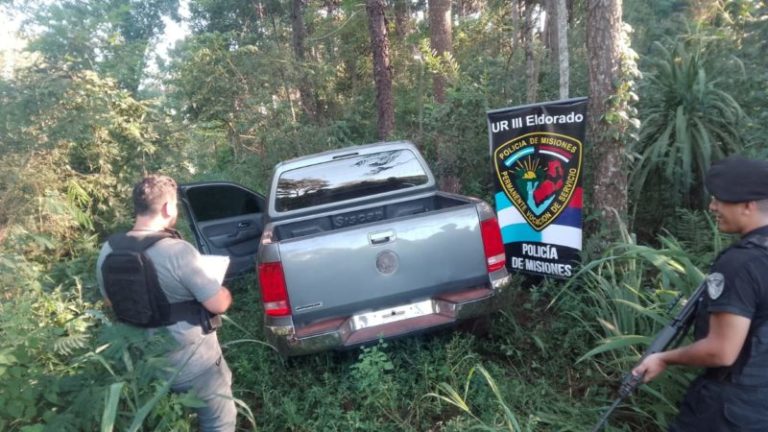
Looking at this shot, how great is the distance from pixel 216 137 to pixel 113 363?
33.7ft

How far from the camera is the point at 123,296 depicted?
2.44 metres

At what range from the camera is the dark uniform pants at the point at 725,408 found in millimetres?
1748

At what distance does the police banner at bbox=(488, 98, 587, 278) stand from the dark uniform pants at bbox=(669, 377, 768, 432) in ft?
A: 7.01

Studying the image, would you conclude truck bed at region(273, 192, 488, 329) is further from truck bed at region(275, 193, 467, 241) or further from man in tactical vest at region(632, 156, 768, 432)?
man in tactical vest at region(632, 156, 768, 432)

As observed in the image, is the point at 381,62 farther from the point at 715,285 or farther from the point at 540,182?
the point at 715,285

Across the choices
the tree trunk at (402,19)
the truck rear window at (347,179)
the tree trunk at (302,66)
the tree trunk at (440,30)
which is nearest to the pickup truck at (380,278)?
the truck rear window at (347,179)

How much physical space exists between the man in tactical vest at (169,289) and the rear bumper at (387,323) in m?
0.66

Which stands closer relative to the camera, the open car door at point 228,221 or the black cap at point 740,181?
the black cap at point 740,181

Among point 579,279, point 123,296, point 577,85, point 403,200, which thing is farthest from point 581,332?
point 577,85

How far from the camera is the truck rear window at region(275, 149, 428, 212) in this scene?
4465mm

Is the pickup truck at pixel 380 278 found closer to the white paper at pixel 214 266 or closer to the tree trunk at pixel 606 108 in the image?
the white paper at pixel 214 266

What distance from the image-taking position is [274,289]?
320 cm

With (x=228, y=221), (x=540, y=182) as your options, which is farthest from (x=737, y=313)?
(x=228, y=221)

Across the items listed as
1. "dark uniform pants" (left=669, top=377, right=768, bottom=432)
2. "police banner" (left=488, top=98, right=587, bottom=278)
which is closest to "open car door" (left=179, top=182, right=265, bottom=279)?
"police banner" (left=488, top=98, right=587, bottom=278)
